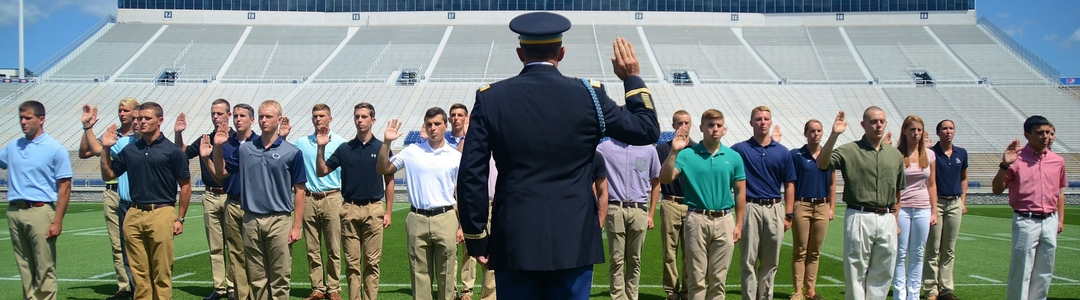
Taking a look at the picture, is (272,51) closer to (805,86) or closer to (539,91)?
(805,86)

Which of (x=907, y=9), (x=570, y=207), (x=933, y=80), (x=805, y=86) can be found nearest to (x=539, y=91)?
(x=570, y=207)

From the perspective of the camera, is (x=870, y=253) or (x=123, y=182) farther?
(x=123, y=182)

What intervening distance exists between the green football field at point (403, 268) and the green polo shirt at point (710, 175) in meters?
1.87

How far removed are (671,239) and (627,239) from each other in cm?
58

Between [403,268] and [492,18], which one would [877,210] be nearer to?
[403,268]

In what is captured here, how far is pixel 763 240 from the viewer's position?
730 cm

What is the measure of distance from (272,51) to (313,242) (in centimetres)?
4501

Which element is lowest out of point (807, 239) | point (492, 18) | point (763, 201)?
point (807, 239)

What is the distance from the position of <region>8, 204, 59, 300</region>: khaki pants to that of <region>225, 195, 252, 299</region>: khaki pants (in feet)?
4.51

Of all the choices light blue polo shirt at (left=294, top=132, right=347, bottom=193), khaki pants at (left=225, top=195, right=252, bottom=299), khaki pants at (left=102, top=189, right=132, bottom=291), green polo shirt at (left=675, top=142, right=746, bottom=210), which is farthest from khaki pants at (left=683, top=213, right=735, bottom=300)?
khaki pants at (left=102, top=189, right=132, bottom=291)

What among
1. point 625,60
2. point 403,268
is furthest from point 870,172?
point 403,268

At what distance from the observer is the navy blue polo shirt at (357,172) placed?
25.7 ft

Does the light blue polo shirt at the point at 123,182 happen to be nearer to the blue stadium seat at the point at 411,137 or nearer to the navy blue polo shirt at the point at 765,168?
the navy blue polo shirt at the point at 765,168

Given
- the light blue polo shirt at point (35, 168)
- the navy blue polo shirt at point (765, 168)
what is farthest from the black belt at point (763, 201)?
the light blue polo shirt at point (35, 168)
